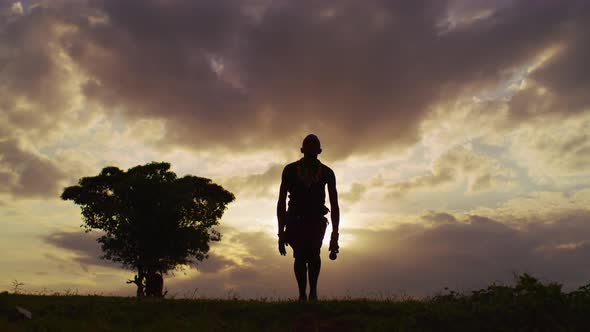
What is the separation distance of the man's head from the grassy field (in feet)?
10.4

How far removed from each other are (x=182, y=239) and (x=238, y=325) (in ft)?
82.6

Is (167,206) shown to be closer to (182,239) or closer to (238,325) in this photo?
(182,239)

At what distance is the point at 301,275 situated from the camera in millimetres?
11555

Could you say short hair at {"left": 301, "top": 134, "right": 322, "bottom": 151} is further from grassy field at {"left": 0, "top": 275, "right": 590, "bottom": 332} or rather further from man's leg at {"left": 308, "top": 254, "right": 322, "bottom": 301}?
grassy field at {"left": 0, "top": 275, "right": 590, "bottom": 332}

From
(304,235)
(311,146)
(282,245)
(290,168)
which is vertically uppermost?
(311,146)

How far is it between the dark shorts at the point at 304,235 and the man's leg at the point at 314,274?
0.36 feet

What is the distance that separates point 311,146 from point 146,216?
2461cm

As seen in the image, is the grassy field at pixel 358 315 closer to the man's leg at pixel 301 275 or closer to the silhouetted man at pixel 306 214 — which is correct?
the man's leg at pixel 301 275

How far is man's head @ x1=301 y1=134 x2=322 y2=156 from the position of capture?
11672 millimetres

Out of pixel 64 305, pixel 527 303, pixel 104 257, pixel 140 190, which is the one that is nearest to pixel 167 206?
pixel 140 190

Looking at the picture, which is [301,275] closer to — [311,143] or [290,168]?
[290,168]

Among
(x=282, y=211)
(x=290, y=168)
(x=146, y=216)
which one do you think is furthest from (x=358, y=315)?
(x=146, y=216)

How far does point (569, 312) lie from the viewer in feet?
32.1

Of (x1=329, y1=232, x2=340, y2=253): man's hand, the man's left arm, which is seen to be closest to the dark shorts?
(x1=329, y1=232, x2=340, y2=253): man's hand
